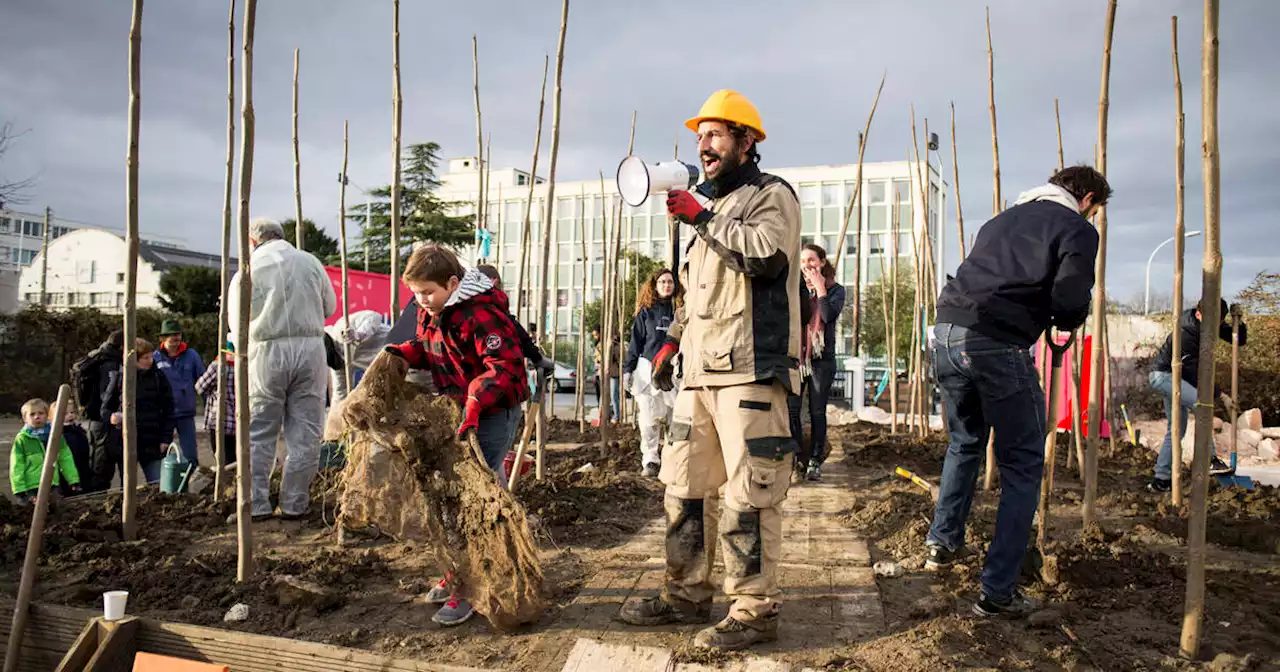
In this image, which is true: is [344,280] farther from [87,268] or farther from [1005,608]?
[87,268]

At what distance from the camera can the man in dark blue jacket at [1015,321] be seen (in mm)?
2824

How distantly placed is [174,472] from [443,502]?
367 centimetres

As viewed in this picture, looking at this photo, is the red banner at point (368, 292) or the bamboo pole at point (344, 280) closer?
the bamboo pole at point (344, 280)

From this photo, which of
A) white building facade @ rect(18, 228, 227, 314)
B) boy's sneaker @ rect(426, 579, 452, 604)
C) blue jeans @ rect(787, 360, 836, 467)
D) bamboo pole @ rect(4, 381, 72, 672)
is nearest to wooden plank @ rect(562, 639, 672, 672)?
boy's sneaker @ rect(426, 579, 452, 604)

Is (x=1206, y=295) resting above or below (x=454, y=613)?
above

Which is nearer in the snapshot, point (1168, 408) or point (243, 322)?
point (243, 322)

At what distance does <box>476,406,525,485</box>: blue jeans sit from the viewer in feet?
10.0

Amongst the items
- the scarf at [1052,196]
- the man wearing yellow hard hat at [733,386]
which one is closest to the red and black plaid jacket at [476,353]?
the man wearing yellow hard hat at [733,386]

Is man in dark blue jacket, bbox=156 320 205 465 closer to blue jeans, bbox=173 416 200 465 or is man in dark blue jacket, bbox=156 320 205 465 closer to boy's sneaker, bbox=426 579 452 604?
blue jeans, bbox=173 416 200 465

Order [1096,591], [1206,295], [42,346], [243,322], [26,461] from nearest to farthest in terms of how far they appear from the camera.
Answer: [1206,295], [1096,591], [243,322], [26,461], [42,346]

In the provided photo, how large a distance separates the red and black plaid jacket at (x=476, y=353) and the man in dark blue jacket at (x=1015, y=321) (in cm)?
154

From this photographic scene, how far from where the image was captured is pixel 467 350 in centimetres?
302

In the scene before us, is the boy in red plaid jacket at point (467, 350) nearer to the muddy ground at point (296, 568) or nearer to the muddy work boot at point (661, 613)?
the muddy ground at point (296, 568)

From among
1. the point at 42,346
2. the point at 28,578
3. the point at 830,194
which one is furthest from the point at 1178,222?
the point at 830,194
